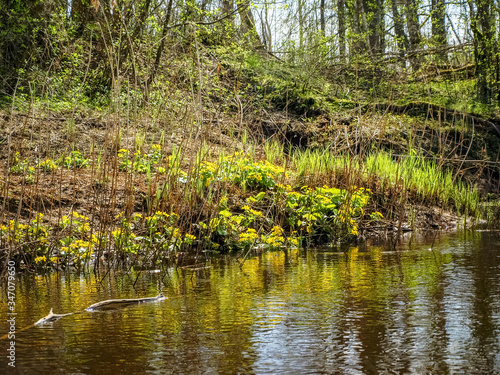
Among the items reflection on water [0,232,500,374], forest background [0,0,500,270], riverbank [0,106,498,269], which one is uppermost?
forest background [0,0,500,270]

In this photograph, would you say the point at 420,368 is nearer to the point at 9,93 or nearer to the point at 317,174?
the point at 317,174

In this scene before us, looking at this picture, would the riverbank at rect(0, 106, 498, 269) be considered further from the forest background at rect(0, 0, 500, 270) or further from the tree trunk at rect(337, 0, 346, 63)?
the tree trunk at rect(337, 0, 346, 63)

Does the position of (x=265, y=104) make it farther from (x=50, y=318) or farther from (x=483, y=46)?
(x=50, y=318)

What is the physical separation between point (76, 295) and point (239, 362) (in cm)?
176

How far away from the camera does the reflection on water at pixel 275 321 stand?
2170mm

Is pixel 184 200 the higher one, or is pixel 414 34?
pixel 414 34

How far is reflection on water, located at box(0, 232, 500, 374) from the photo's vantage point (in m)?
2.17

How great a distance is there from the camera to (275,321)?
2783mm

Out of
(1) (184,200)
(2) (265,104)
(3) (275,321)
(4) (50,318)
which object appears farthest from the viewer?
(2) (265,104)

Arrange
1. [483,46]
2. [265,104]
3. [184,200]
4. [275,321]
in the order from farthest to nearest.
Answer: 1. [483,46]
2. [265,104]
3. [184,200]
4. [275,321]

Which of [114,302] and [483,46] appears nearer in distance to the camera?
[114,302]

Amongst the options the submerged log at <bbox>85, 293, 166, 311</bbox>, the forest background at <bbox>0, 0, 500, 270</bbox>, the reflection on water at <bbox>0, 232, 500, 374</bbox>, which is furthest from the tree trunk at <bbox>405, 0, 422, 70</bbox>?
the submerged log at <bbox>85, 293, 166, 311</bbox>

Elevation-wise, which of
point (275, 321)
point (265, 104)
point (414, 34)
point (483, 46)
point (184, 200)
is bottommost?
point (275, 321)

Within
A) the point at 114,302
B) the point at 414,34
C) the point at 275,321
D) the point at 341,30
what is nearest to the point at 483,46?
the point at 414,34
